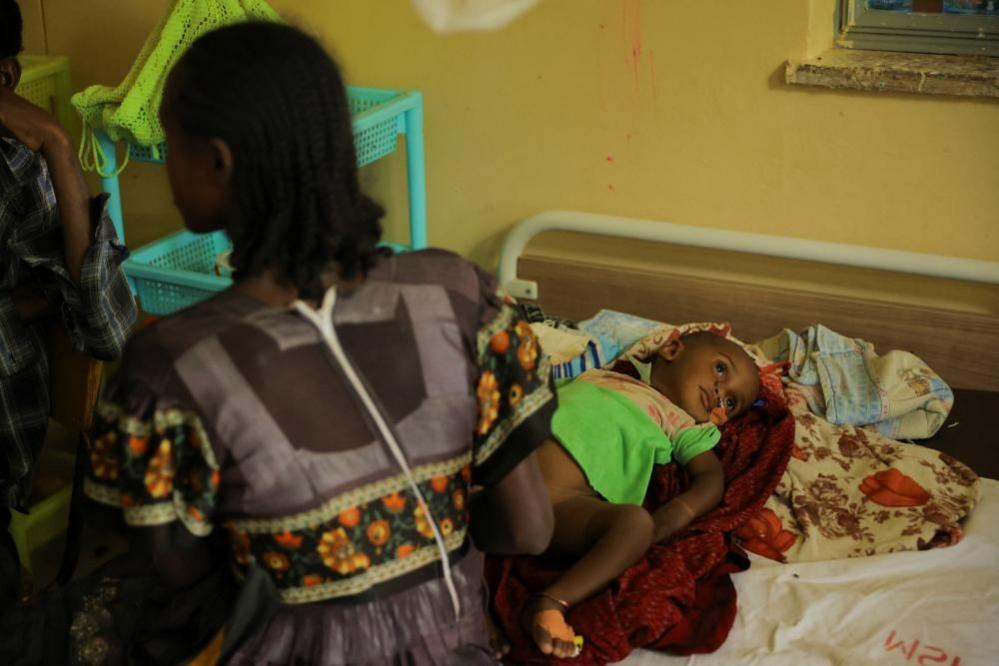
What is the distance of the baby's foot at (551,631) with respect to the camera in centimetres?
177

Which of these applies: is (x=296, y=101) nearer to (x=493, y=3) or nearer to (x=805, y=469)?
(x=805, y=469)

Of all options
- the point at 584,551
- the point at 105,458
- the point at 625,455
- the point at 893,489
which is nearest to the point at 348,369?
the point at 105,458

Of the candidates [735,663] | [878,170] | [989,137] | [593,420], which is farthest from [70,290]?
[989,137]

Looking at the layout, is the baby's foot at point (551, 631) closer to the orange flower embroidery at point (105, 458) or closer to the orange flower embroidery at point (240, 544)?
the orange flower embroidery at point (240, 544)

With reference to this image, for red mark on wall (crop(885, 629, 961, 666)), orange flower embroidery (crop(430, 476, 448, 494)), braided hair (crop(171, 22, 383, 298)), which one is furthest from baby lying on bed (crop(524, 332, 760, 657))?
braided hair (crop(171, 22, 383, 298))

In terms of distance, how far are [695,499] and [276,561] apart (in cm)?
102

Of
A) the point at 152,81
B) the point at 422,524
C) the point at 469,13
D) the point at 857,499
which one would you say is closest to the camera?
the point at 422,524

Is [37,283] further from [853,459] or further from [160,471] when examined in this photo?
[853,459]

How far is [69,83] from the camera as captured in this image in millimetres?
3244

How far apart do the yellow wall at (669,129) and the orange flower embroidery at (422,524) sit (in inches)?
62.6

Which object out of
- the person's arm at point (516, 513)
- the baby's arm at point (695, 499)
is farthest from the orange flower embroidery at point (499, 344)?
the baby's arm at point (695, 499)

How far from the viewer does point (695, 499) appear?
7.02ft

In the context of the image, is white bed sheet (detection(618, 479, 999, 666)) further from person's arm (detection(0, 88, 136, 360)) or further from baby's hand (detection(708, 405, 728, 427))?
person's arm (detection(0, 88, 136, 360))

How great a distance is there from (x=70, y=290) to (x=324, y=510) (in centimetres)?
117
